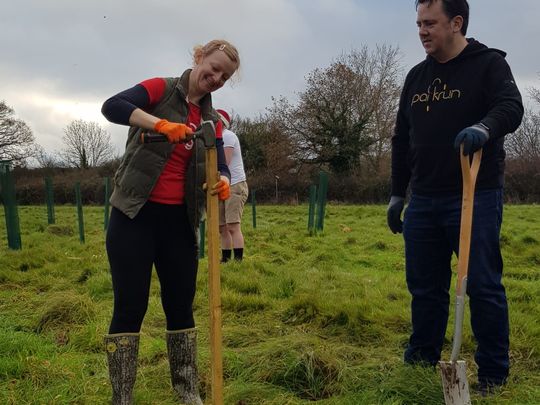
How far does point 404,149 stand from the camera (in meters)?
3.31

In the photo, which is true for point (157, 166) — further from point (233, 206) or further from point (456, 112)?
point (233, 206)

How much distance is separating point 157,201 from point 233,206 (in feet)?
11.5

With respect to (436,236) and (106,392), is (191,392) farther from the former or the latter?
(436,236)

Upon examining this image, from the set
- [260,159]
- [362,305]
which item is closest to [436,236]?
[362,305]

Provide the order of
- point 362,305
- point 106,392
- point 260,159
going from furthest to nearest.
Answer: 1. point 260,159
2. point 362,305
3. point 106,392

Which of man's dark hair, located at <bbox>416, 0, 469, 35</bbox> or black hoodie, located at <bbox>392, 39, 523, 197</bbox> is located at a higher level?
man's dark hair, located at <bbox>416, 0, 469, 35</bbox>

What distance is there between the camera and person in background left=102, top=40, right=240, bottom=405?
8.27ft

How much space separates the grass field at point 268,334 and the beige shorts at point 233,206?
0.54 m

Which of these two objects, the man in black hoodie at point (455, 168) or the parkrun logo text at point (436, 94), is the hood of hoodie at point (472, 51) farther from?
the parkrun logo text at point (436, 94)

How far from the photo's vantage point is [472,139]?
245cm

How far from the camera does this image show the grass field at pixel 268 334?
2.84m

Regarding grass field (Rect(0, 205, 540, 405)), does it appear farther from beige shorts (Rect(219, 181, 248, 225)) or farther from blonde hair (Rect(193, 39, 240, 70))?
blonde hair (Rect(193, 39, 240, 70))

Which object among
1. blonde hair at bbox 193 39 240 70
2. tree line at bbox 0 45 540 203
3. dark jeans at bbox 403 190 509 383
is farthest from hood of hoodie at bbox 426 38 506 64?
tree line at bbox 0 45 540 203

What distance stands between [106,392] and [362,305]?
7.12 ft
